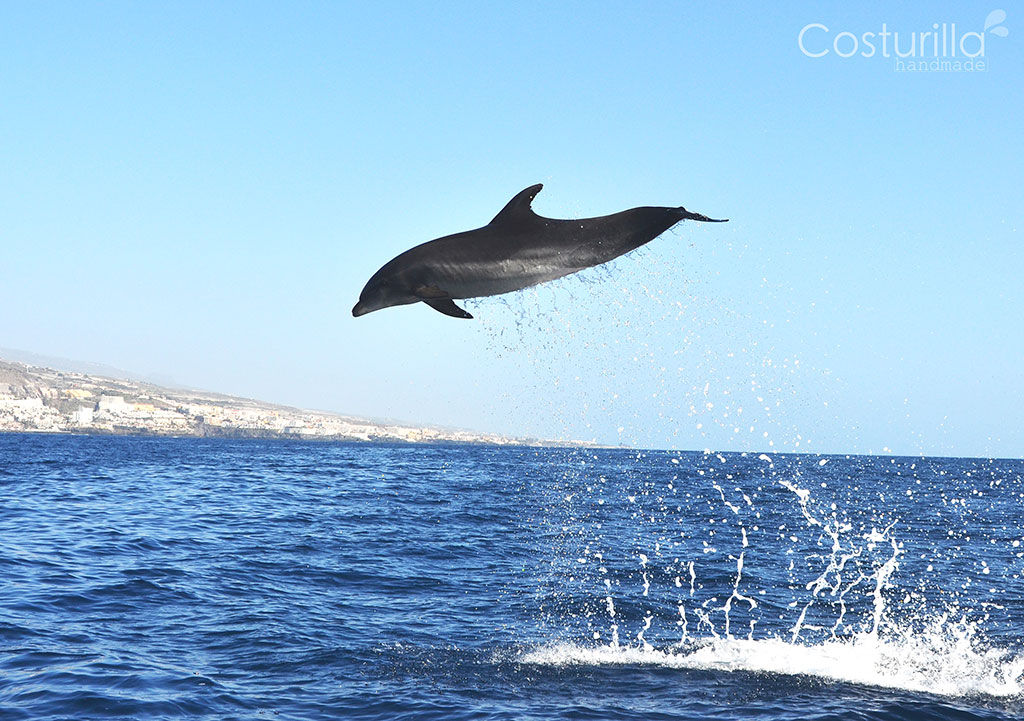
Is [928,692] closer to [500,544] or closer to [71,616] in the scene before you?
[71,616]

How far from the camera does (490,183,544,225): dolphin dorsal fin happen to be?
595 centimetres

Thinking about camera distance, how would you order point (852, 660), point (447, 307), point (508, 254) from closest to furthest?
point (508, 254) < point (447, 307) < point (852, 660)

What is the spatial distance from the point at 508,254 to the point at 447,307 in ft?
1.95

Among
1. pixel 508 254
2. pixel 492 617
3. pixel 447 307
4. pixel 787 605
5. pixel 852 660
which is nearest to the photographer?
pixel 508 254

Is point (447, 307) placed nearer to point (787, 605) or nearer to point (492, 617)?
point (492, 617)

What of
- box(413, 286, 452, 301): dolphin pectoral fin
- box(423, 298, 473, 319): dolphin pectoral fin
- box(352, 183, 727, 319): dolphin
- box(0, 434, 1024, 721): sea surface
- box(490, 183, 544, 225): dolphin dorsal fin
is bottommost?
box(0, 434, 1024, 721): sea surface

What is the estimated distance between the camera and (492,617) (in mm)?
18391

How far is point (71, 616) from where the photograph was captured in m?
16.9

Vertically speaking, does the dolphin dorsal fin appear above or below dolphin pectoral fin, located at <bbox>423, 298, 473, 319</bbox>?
above

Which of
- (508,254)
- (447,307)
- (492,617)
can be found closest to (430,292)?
(447,307)

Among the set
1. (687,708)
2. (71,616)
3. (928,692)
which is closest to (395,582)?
(71,616)

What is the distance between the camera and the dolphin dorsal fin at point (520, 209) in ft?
19.5

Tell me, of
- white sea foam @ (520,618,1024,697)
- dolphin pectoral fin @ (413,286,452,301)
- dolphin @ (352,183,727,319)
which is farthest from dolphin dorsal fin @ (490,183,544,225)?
white sea foam @ (520,618,1024,697)

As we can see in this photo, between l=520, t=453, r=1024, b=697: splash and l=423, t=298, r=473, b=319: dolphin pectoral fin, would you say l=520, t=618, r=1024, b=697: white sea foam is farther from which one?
l=423, t=298, r=473, b=319: dolphin pectoral fin
